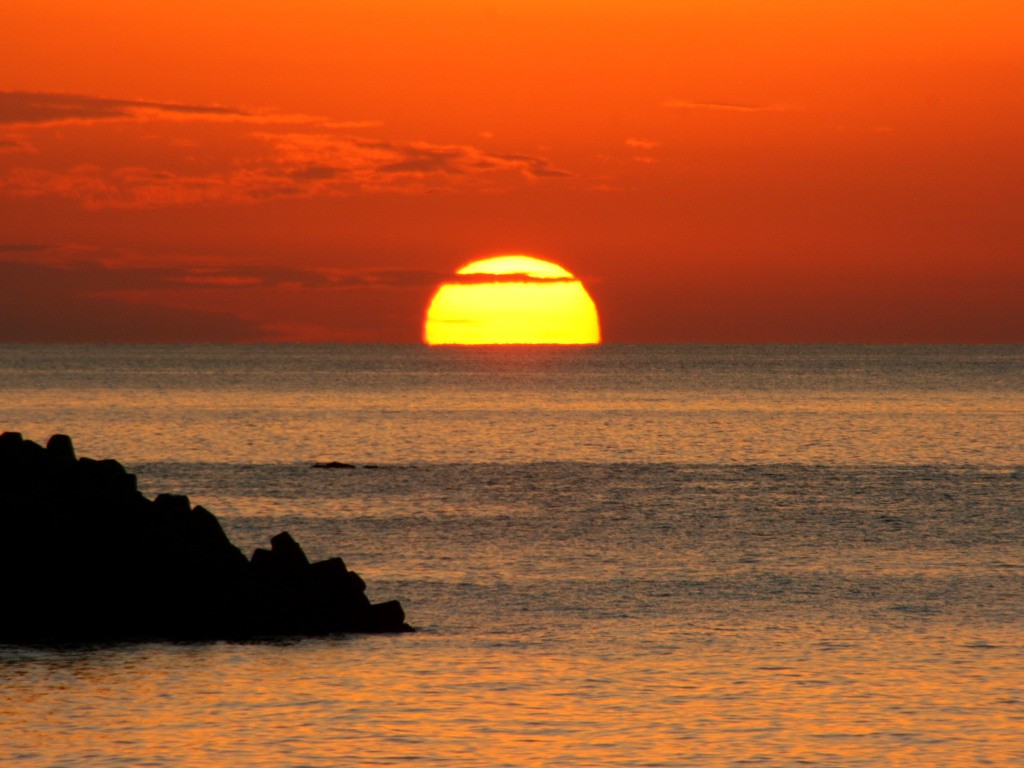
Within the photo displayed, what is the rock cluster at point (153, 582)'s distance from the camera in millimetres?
32750

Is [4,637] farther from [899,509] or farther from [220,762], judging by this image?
[899,509]

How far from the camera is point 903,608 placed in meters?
37.4

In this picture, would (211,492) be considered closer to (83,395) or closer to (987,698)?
(987,698)

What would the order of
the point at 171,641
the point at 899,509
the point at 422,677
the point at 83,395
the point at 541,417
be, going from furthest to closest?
the point at 83,395 → the point at 541,417 → the point at 899,509 → the point at 171,641 → the point at 422,677

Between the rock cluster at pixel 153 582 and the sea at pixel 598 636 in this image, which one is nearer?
the sea at pixel 598 636

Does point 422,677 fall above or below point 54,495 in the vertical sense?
below

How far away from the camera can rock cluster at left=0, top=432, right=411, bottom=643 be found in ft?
107

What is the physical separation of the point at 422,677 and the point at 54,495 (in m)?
11.7

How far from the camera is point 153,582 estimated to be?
33.5 m

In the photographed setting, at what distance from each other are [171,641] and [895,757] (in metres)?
15.9

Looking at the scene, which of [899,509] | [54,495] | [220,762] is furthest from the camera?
[899,509]

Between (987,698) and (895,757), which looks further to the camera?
(987,698)

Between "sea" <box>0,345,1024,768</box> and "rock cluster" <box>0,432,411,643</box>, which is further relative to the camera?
"rock cluster" <box>0,432,411,643</box>

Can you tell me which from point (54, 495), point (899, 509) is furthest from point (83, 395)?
point (54, 495)
